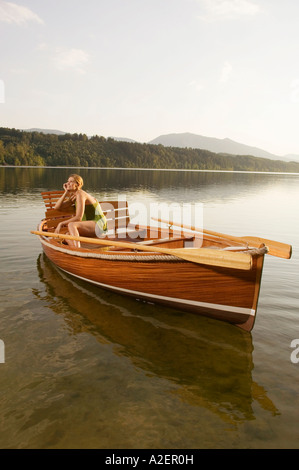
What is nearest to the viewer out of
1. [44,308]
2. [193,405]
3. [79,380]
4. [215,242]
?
[193,405]

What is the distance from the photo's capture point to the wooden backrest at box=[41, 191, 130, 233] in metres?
10.3

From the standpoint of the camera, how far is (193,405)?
4023 millimetres

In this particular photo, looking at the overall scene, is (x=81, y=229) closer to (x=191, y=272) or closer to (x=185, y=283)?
(x=185, y=283)

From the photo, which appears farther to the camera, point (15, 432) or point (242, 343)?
point (242, 343)

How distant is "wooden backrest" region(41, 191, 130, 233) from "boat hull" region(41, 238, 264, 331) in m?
3.51

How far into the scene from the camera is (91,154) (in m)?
151

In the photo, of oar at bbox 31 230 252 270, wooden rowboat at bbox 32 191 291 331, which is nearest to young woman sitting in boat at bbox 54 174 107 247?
wooden rowboat at bbox 32 191 291 331

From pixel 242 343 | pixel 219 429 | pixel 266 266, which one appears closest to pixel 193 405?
pixel 219 429

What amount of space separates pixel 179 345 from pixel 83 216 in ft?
14.9

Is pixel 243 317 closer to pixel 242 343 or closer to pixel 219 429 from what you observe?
pixel 242 343

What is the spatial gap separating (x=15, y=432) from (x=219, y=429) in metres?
2.32

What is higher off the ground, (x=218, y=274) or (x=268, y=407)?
(x=218, y=274)

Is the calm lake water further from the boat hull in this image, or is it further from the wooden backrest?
the wooden backrest
